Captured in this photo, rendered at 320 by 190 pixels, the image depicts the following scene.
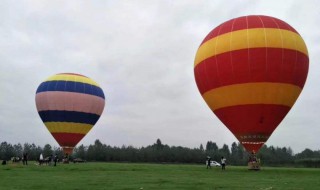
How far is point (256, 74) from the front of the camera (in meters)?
32.5

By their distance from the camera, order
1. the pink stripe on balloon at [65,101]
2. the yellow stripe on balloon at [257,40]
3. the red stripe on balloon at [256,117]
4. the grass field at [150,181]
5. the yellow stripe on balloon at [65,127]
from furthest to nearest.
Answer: the pink stripe on balloon at [65,101]
the yellow stripe on balloon at [65,127]
the yellow stripe on balloon at [257,40]
the red stripe on balloon at [256,117]
the grass field at [150,181]

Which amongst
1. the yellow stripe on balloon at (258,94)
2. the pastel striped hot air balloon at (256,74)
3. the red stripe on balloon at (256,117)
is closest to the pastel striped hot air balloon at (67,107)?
the pastel striped hot air balloon at (256,74)

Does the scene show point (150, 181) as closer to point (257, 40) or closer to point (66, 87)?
point (257, 40)

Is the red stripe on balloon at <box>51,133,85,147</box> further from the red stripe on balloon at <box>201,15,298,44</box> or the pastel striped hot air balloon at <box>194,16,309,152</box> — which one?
the red stripe on balloon at <box>201,15,298,44</box>

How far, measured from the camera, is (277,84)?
107 ft

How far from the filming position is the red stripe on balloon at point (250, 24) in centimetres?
3420

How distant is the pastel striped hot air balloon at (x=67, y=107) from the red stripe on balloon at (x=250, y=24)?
2128cm

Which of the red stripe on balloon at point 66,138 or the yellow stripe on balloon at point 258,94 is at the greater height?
the yellow stripe on balloon at point 258,94

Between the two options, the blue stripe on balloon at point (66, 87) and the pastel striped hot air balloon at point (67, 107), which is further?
the blue stripe on balloon at point (66, 87)

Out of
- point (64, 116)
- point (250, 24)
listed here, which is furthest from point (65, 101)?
point (250, 24)

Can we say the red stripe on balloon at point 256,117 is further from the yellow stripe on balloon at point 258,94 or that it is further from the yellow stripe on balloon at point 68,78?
the yellow stripe on balloon at point 68,78

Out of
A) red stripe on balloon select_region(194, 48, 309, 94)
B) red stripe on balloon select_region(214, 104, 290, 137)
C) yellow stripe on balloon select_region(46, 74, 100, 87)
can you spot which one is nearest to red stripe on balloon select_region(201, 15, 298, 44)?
red stripe on balloon select_region(194, 48, 309, 94)

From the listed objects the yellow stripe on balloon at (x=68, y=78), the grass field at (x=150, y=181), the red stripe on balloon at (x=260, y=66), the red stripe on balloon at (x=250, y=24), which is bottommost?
the grass field at (x=150, y=181)

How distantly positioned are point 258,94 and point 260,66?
2.22m
